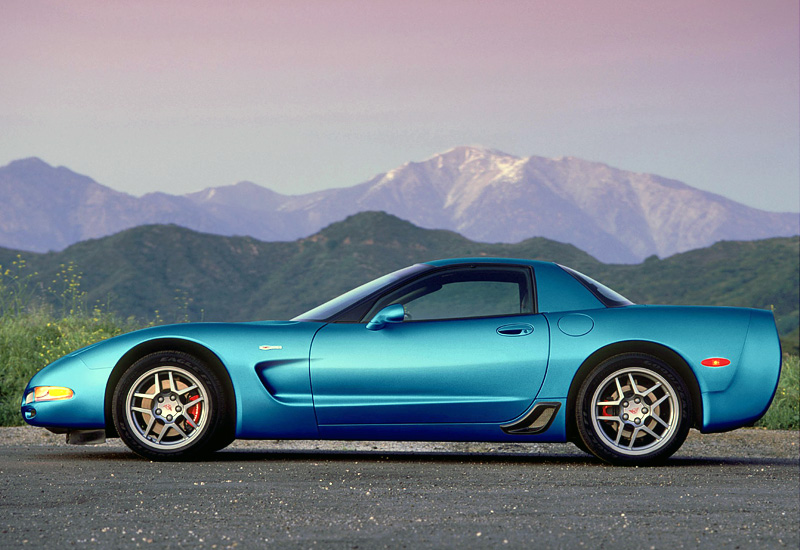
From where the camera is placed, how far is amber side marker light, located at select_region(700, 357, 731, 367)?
6.21 m

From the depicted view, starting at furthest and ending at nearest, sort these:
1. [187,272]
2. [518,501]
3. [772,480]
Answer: [187,272] < [772,480] < [518,501]

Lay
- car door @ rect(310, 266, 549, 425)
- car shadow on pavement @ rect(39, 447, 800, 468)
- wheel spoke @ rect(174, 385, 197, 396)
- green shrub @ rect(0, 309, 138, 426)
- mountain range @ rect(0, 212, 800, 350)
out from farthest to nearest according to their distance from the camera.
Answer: mountain range @ rect(0, 212, 800, 350) → green shrub @ rect(0, 309, 138, 426) → car shadow on pavement @ rect(39, 447, 800, 468) → wheel spoke @ rect(174, 385, 197, 396) → car door @ rect(310, 266, 549, 425)

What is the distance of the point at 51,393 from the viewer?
20.8 feet

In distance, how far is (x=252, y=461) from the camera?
6547mm

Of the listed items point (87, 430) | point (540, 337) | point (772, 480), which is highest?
point (540, 337)

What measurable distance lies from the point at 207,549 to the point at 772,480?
12.2 ft

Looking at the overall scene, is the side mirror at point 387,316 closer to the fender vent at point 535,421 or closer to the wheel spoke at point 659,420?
the fender vent at point 535,421

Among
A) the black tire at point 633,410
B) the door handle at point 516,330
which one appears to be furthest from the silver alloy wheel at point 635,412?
the door handle at point 516,330

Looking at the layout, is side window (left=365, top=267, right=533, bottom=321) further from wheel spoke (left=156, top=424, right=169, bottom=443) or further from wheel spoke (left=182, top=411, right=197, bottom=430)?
wheel spoke (left=156, top=424, right=169, bottom=443)

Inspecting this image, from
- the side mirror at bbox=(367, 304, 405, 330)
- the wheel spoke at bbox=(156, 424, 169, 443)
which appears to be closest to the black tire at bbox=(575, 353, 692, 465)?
the side mirror at bbox=(367, 304, 405, 330)

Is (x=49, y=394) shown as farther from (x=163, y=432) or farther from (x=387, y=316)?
(x=387, y=316)

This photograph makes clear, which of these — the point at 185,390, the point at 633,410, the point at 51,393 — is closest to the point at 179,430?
the point at 185,390

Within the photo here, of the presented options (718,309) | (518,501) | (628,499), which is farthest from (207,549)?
(718,309)

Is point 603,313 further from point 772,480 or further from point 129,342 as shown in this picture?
point 129,342
